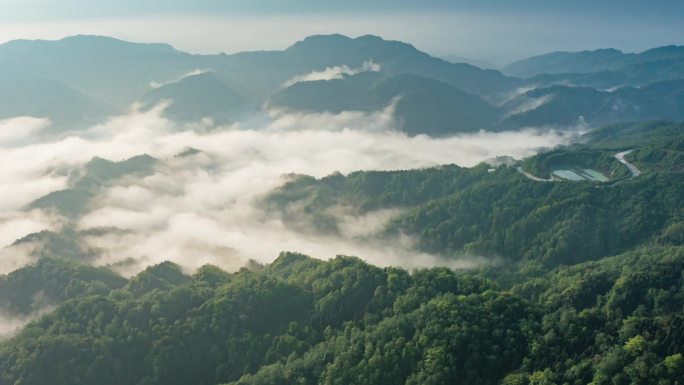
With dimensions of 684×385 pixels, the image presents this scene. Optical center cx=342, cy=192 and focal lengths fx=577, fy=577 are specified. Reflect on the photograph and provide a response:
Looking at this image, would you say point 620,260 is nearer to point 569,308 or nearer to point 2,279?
point 569,308

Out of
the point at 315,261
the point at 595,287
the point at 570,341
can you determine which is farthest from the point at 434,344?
the point at 315,261

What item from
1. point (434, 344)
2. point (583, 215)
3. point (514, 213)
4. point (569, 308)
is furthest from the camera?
point (514, 213)

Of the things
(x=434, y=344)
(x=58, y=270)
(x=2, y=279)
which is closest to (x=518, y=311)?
(x=434, y=344)

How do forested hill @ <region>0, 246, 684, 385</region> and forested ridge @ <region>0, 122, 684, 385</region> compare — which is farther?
forested ridge @ <region>0, 122, 684, 385</region>

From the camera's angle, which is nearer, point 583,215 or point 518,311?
point 518,311

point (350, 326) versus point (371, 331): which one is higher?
point (371, 331)

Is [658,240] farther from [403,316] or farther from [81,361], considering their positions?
[81,361]

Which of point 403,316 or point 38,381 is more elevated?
point 403,316

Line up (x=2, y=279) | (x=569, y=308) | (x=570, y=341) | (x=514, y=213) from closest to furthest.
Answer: (x=570, y=341) < (x=569, y=308) < (x=2, y=279) < (x=514, y=213)

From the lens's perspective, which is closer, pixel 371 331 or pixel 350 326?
pixel 371 331

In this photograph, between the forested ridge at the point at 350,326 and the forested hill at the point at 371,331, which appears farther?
the forested ridge at the point at 350,326
